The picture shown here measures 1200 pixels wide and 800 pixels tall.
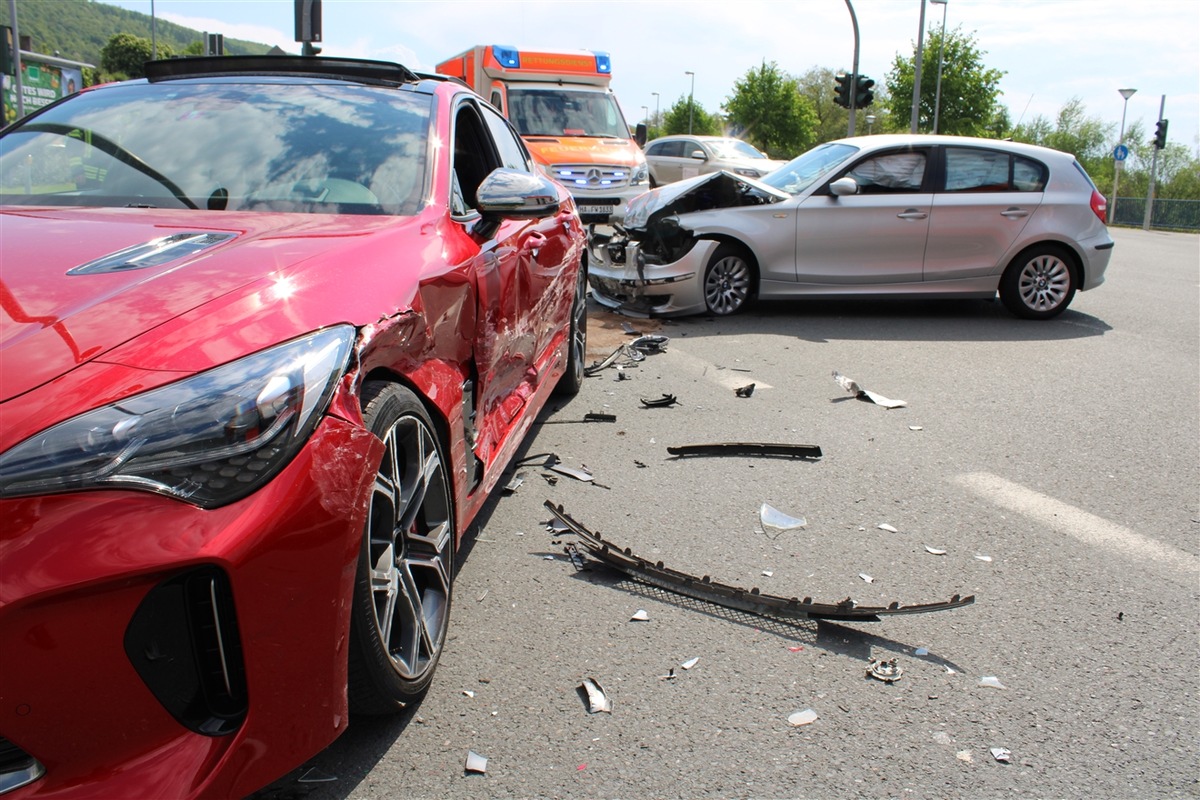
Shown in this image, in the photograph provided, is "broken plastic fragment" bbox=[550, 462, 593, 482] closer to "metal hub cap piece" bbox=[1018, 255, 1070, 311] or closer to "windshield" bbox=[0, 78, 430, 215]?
"windshield" bbox=[0, 78, 430, 215]

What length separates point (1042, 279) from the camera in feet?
31.5

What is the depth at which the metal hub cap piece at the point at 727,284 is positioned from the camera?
31.3 feet

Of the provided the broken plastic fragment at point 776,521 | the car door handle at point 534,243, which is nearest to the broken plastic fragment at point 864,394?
the broken plastic fragment at point 776,521

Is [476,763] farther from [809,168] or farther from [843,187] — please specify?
[809,168]

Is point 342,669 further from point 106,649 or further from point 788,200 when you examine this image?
point 788,200

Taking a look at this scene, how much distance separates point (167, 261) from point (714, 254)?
739 cm

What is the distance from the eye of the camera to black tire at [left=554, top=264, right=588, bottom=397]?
235 inches

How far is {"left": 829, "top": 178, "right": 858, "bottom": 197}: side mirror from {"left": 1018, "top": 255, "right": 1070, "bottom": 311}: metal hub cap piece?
1.88 m

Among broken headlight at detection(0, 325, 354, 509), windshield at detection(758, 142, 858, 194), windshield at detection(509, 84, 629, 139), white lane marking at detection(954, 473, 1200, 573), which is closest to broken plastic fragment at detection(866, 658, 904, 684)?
white lane marking at detection(954, 473, 1200, 573)

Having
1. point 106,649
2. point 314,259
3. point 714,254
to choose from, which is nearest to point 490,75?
point 714,254

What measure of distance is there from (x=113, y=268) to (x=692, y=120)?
98543mm

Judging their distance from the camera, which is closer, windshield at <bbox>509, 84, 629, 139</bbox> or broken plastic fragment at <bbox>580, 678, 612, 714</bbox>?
broken plastic fragment at <bbox>580, 678, 612, 714</bbox>

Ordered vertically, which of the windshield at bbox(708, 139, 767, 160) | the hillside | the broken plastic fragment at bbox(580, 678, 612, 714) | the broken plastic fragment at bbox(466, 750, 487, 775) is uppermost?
the hillside

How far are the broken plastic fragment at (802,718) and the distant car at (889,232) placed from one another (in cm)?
698
